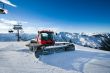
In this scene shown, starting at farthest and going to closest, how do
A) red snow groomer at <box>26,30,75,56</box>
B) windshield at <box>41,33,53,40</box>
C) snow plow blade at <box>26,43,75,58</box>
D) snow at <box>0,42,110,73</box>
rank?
1. windshield at <box>41,33,53,40</box>
2. red snow groomer at <box>26,30,75,56</box>
3. snow plow blade at <box>26,43,75,58</box>
4. snow at <box>0,42,110,73</box>

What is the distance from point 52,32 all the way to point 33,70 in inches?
557

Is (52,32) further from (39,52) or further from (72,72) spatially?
(72,72)

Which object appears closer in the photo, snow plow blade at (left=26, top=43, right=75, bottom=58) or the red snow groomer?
snow plow blade at (left=26, top=43, right=75, bottom=58)

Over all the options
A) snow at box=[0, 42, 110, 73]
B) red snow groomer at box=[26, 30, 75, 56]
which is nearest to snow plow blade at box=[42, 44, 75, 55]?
red snow groomer at box=[26, 30, 75, 56]

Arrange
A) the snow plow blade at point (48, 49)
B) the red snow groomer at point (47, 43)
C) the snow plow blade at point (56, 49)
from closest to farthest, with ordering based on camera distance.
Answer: the snow plow blade at point (48, 49) → the snow plow blade at point (56, 49) → the red snow groomer at point (47, 43)

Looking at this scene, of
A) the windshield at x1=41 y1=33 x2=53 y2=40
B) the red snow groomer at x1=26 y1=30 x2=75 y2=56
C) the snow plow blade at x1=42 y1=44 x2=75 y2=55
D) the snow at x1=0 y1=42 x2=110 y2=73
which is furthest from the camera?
the windshield at x1=41 y1=33 x2=53 y2=40

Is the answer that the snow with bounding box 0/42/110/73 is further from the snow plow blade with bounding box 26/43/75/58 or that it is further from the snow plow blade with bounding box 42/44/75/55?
the snow plow blade with bounding box 42/44/75/55

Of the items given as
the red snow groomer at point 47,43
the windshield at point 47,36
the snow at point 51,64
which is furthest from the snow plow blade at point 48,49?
the windshield at point 47,36

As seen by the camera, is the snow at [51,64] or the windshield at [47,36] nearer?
the snow at [51,64]

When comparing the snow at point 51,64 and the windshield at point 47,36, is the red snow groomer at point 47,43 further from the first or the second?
the snow at point 51,64

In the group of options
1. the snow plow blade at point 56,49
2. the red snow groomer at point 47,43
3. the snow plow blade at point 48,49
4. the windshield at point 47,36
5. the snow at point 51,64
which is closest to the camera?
the snow at point 51,64

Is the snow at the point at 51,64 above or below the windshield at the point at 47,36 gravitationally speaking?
below

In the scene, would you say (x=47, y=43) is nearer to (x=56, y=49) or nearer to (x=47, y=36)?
(x=47, y=36)

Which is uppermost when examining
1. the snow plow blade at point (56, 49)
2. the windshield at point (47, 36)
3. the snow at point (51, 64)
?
the windshield at point (47, 36)
